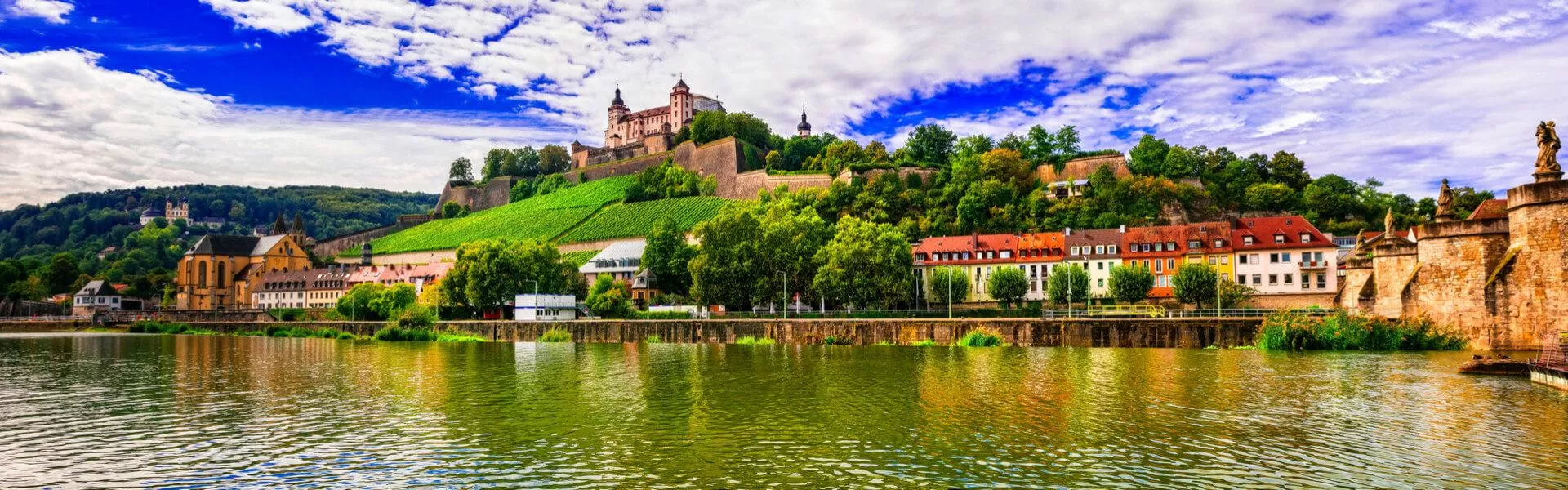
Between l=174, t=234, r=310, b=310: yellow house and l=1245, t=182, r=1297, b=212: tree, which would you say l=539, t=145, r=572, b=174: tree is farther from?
l=1245, t=182, r=1297, b=212: tree

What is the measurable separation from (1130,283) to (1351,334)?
28.7 metres

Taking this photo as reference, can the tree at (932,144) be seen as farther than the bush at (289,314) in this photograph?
Yes

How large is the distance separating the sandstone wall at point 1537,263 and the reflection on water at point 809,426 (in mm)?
2957

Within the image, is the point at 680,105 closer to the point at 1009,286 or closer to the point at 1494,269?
the point at 1009,286

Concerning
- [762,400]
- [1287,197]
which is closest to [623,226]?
[1287,197]

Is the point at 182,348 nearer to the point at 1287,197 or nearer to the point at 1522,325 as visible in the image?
the point at 1522,325

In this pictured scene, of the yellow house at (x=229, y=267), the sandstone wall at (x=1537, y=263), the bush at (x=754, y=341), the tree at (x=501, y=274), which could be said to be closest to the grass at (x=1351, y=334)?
the sandstone wall at (x=1537, y=263)

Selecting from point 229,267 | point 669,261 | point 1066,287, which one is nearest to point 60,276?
point 229,267

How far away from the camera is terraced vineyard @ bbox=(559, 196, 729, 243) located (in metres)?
120

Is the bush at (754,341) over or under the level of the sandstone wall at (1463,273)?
under

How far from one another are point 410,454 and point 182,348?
52126 mm

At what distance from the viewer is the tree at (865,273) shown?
68.2 meters

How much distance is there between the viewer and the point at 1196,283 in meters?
67.3

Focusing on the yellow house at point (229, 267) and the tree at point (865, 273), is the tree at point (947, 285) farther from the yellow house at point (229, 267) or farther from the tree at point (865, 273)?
the yellow house at point (229, 267)
